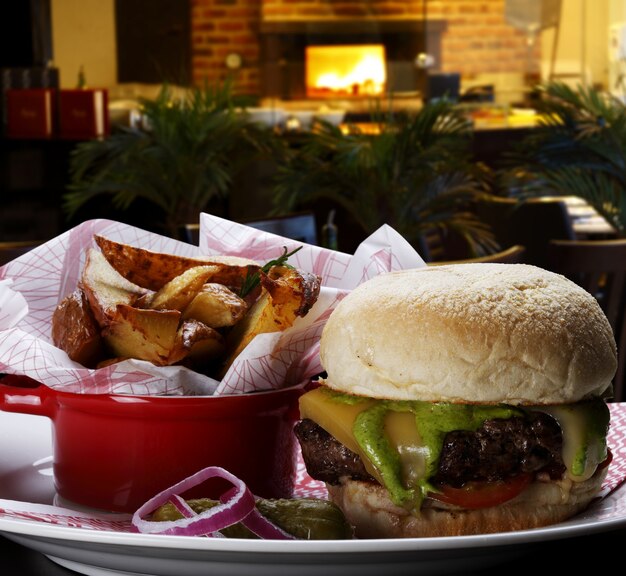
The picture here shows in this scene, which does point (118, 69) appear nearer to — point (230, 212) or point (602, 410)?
point (230, 212)

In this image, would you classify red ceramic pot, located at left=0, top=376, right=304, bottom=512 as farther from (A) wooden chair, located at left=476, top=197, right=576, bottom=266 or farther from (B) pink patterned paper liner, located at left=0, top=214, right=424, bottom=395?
(A) wooden chair, located at left=476, top=197, right=576, bottom=266

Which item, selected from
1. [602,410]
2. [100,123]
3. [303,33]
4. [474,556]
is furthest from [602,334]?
[303,33]

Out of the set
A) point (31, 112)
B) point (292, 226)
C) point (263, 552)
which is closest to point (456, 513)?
point (263, 552)

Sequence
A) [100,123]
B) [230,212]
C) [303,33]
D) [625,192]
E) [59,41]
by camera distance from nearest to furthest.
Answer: [625,192] → [100,123] → [230,212] → [303,33] → [59,41]

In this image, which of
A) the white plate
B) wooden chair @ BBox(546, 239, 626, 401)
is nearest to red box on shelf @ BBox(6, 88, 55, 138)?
wooden chair @ BBox(546, 239, 626, 401)

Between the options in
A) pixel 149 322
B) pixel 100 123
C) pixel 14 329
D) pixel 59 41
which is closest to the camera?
pixel 149 322

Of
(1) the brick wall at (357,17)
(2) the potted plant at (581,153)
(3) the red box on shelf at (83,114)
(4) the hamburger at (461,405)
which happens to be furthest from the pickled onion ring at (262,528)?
(1) the brick wall at (357,17)
